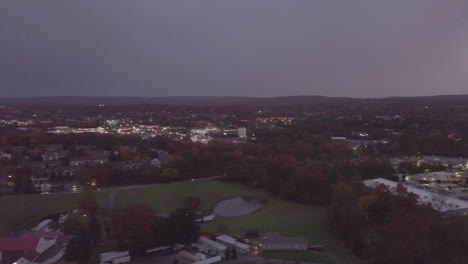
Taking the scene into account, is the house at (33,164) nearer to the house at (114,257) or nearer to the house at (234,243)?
the house at (114,257)

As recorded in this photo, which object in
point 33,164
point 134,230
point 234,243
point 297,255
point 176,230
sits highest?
point 134,230

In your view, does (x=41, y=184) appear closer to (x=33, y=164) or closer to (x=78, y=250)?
(x=33, y=164)

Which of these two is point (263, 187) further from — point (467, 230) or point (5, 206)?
point (5, 206)

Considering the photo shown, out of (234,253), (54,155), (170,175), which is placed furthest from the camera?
(54,155)

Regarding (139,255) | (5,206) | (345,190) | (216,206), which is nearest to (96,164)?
(5,206)

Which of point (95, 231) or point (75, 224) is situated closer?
point (75, 224)

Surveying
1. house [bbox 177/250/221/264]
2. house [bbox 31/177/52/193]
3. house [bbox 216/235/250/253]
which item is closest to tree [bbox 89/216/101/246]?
house [bbox 177/250/221/264]

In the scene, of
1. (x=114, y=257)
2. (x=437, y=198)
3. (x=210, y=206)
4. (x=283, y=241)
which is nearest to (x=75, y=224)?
(x=114, y=257)
